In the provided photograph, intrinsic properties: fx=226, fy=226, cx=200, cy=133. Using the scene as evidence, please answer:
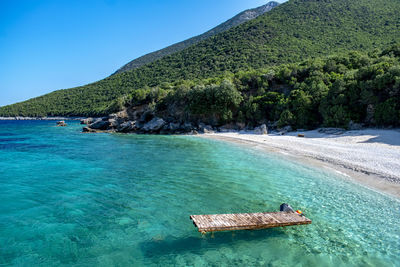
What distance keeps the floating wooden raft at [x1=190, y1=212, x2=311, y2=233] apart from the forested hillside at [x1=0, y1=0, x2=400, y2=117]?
181 ft

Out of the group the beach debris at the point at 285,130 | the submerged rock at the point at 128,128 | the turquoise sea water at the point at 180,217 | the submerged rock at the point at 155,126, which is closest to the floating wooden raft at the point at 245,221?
the turquoise sea water at the point at 180,217

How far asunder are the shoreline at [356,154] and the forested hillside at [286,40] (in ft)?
130

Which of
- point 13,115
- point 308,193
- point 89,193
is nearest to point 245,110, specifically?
point 308,193

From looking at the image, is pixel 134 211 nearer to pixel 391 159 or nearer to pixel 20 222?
pixel 20 222

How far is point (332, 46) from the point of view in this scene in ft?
208

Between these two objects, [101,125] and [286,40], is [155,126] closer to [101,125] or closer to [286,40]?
[101,125]

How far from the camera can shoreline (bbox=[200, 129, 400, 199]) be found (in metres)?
13.5

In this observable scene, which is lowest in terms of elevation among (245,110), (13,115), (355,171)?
(355,171)

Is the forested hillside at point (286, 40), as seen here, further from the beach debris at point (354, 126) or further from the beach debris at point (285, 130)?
the beach debris at point (354, 126)

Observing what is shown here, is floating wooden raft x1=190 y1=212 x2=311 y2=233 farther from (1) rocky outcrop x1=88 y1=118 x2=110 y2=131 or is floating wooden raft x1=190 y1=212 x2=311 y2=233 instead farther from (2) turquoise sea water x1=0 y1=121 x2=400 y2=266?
(1) rocky outcrop x1=88 y1=118 x2=110 y2=131

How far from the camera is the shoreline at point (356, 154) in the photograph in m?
13.5

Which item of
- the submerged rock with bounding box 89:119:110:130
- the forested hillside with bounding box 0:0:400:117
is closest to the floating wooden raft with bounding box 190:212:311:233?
the submerged rock with bounding box 89:119:110:130

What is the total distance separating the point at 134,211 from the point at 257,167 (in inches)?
412

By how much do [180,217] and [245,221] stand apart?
2.67m
